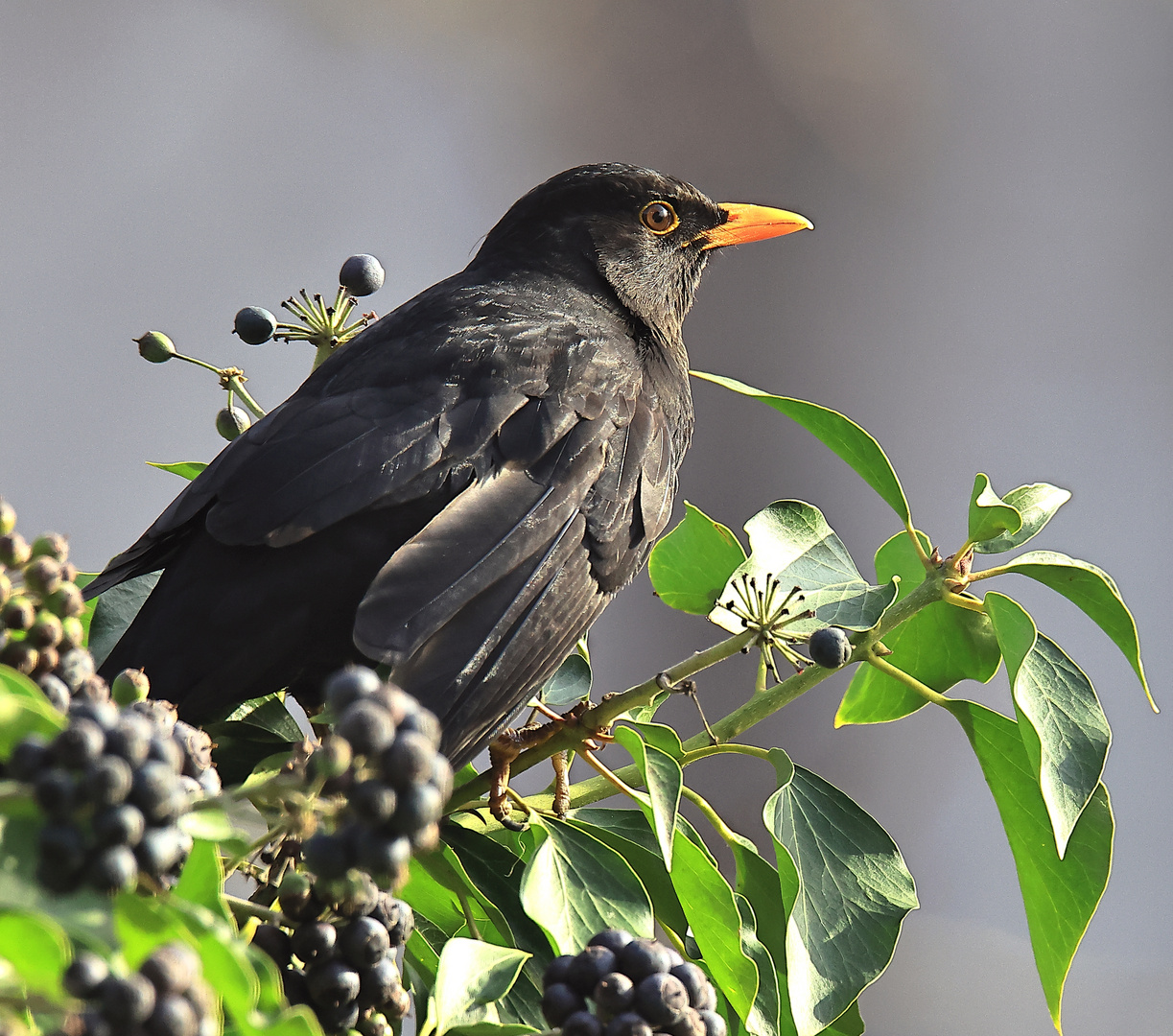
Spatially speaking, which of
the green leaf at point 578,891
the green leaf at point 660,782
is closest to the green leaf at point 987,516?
the green leaf at point 660,782

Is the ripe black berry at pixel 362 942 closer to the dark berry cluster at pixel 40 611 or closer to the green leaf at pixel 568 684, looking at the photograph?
the dark berry cluster at pixel 40 611

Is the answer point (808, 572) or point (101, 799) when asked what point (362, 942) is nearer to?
point (101, 799)

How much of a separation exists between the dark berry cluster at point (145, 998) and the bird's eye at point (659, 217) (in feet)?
8.65

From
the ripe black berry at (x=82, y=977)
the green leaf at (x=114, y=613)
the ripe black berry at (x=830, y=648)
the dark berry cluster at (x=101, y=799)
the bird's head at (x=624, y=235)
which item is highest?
the bird's head at (x=624, y=235)

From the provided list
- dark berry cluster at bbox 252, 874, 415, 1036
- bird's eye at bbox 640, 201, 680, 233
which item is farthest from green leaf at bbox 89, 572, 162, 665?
bird's eye at bbox 640, 201, 680, 233

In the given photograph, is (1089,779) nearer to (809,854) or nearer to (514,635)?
(809,854)

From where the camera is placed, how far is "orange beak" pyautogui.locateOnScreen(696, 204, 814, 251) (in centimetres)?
320

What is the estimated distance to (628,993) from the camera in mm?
1044

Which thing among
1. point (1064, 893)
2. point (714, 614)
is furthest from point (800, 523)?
point (1064, 893)

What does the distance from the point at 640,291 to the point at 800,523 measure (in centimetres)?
146

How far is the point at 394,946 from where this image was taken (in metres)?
1.06

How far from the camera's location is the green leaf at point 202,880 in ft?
2.52

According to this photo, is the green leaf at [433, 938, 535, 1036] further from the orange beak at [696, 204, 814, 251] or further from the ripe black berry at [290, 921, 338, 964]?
the orange beak at [696, 204, 814, 251]

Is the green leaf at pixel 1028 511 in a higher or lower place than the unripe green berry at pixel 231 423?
higher
